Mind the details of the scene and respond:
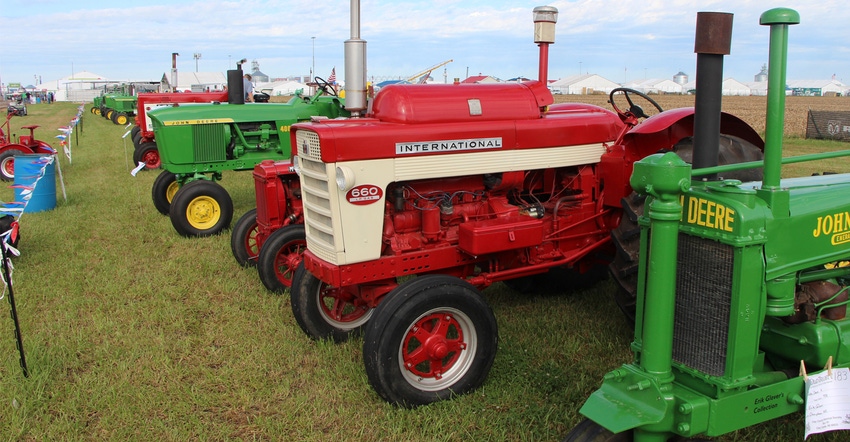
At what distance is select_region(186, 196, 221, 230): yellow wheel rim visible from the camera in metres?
7.04

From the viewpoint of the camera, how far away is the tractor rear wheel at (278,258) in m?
4.90

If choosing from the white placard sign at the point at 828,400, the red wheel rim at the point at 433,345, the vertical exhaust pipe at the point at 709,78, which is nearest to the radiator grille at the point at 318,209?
the red wheel rim at the point at 433,345

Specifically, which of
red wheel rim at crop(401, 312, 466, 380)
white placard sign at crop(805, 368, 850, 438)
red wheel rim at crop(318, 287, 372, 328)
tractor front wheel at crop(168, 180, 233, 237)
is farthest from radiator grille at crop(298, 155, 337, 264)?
tractor front wheel at crop(168, 180, 233, 237)

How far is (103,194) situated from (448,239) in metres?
7.89

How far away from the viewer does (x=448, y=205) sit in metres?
3.76

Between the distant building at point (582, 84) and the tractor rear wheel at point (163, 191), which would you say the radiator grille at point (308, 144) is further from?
the distant building at point (582, 84)

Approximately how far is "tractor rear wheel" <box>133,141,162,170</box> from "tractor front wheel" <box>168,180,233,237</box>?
5.68 metres

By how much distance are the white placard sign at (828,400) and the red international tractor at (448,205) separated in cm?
152

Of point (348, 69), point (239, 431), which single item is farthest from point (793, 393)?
point (348, 69)

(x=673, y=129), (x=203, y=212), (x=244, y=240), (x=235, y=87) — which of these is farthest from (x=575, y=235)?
(x=235, y=87)

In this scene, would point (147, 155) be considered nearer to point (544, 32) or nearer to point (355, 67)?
point (355, 67)

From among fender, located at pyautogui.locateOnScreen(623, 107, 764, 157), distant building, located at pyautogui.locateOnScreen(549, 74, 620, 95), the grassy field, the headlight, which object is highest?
distant building, located at pyautogui.locateOnScreen(549, 74, 620, 95)

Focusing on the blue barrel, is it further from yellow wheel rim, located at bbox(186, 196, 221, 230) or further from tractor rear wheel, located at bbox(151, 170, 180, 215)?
yellow wheel rim, located at bbox(186, 196, 221, 230)

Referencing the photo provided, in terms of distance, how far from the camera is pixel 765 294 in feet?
7.08
